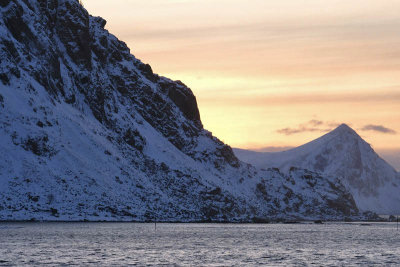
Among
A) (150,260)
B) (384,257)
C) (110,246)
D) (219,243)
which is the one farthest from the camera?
(219,243)

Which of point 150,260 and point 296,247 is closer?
point 150,260

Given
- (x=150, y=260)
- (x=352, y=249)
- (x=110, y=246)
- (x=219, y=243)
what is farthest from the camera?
(x=219, y=243)

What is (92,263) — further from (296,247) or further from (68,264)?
(296,247)

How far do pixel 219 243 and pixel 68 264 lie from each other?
74.0 m

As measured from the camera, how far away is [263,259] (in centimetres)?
14825

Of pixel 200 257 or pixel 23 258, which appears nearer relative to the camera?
pixel 23 258

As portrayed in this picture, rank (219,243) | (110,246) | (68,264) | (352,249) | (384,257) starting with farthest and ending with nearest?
(219,243) → (352,249) → (110,246) → (384,257) → (68,264)

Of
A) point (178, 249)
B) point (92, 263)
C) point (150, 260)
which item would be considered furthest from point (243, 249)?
point (92, 263)

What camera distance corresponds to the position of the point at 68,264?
130m

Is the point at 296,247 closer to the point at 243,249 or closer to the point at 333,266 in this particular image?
the point at 243,249

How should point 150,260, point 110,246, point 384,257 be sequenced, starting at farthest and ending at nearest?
point 110,246 < point 384,257 < point 150,260

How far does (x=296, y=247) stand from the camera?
187500 millimetres

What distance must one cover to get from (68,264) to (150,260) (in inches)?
684

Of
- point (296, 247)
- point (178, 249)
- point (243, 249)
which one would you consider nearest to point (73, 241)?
point (178, 249)
